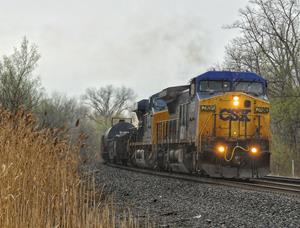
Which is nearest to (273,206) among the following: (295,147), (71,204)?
(71,204)

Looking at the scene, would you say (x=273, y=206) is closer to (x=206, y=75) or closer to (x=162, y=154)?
(x=206, y=75)

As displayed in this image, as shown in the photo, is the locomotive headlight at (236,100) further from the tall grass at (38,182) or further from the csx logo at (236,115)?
the tall grass at (38,182)

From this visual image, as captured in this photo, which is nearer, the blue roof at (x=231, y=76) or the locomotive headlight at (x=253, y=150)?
the locomotive headlight at (x=253, y=150)

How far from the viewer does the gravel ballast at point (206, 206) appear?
740cm

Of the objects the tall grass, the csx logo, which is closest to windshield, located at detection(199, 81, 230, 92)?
the csx logo

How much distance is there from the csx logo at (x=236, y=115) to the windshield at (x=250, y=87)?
0.97 metres

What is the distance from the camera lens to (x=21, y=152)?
7012 millimetres

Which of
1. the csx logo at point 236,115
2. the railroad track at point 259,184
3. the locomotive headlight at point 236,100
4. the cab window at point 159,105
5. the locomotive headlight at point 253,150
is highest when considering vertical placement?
the cab window at point 159,105

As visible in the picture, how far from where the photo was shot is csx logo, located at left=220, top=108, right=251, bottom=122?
15.4 m

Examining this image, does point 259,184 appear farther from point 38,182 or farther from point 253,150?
point 38,182

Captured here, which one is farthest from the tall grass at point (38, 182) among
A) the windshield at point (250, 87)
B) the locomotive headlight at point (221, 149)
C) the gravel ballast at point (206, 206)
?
the windshield at point (250, 87)

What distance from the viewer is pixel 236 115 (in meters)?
15.4

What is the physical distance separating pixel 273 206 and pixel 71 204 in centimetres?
385

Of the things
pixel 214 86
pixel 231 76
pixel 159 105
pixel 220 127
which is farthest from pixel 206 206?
pixel 159 105
